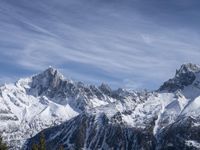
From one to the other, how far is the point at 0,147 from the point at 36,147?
13.5 metres

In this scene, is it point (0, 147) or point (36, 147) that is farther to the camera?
point (36, 147)

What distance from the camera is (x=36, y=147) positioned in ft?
483

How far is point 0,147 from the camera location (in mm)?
136500
